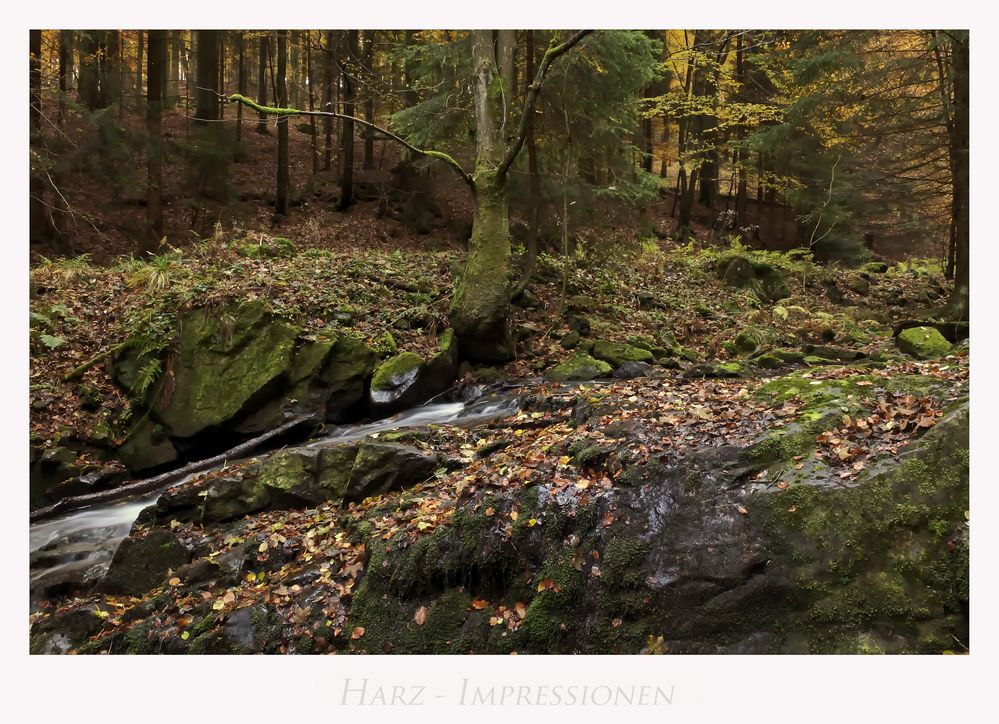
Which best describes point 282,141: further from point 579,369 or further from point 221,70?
point 579,369

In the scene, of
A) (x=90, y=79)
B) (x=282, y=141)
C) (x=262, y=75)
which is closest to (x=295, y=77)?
(x=262, y=75)

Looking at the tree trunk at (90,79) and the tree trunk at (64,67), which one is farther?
the tree trunk at (90,79)

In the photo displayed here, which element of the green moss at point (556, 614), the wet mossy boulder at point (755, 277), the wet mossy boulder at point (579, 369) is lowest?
the green moss at point (556, 614)

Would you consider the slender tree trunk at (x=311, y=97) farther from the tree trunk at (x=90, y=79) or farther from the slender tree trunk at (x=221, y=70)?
the tree trunk at (x=90, y=79)

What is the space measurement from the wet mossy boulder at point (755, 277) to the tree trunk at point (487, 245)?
7.55m

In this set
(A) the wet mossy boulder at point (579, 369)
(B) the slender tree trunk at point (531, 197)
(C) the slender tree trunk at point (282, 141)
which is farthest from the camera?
→ (C) the slender tree trunk at point (282, 141)

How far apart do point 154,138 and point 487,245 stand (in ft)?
26.5

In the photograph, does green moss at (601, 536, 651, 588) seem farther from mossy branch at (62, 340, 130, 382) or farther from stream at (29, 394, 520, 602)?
mossy branch at (62, 340, 130, 382)

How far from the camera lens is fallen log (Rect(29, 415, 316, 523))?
6309 millimetres

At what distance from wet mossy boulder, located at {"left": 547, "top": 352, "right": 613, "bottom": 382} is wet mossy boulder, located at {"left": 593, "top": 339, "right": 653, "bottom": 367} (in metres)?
0.27

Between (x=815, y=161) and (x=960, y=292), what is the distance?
17.2 feet

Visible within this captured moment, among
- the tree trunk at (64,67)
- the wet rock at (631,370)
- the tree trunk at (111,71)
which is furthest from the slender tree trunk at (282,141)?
the wet rock at (631,370)

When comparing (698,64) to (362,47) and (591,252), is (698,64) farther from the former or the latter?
(362,47)

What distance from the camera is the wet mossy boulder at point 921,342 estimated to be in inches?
331
